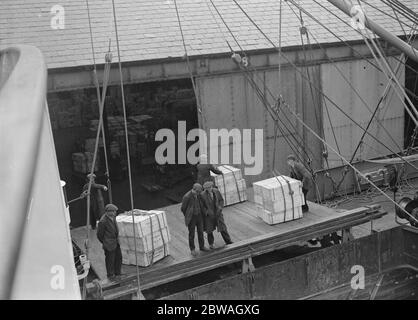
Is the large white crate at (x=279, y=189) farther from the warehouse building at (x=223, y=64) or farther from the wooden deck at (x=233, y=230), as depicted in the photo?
the warehouse building at (x=223, y=64)

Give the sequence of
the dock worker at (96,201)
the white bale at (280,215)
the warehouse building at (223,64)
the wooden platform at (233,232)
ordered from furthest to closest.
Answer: the warehouse building at (223,64) < the dock worker at (96,201) < the white bale at (280,215) < the wooden platform at (233,232)

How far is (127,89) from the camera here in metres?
24.8

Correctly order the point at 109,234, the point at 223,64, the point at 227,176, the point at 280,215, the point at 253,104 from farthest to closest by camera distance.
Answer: the point at 253,104
the point at 223,64
the point at 227,176
the point at 280,215
the point at 109,234

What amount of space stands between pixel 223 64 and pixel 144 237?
24.4 ft

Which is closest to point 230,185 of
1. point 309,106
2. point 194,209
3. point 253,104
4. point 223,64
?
point 194,209

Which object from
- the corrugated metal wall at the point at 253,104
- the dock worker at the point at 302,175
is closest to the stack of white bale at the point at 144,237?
the dock worker at the point at 302,175

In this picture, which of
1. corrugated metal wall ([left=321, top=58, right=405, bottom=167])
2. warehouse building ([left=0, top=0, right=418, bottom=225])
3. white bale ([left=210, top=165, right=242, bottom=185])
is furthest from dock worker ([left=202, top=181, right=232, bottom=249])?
corrugated metal wall ([left=321, top=58, right=405, bottom=167])

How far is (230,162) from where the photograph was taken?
15031 millimetres

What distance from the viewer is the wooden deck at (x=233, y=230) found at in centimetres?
963

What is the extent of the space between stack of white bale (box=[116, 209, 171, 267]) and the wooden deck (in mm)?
181

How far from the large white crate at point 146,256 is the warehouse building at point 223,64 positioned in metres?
5.58

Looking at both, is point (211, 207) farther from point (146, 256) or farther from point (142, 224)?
point (146, 256)

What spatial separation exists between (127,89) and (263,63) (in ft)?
37.3
